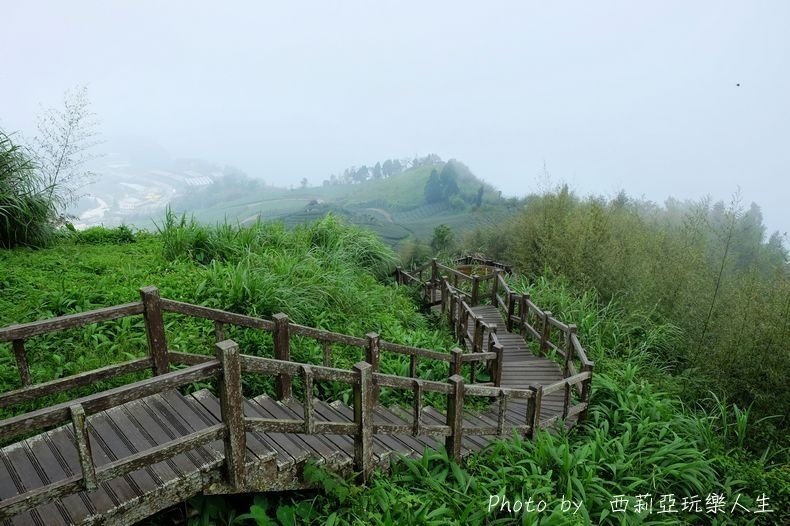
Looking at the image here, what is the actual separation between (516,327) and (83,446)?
801 centimetres

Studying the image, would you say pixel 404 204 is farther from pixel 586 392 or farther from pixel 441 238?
pixel 586 392

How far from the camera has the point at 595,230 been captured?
428 inches

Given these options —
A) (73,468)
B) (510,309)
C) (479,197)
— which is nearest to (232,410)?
(73,468)

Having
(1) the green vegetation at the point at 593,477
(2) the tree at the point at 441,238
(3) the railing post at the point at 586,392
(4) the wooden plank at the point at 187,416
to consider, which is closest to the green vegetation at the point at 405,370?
(1) the green vegetation at the point at 593,477

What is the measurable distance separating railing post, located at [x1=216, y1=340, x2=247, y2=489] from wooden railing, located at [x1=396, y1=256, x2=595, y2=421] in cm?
315

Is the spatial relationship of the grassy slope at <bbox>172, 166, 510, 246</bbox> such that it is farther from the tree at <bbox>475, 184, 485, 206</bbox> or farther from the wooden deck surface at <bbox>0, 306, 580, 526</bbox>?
the wooden deck surface at <bbox>0, 306, 580, 526</bbox>

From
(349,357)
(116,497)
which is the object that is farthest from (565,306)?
(116,497)

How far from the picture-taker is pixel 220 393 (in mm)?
2893

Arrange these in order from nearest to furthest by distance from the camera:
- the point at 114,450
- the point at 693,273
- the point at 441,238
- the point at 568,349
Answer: the point at 114,450, the point at 568,349, the point at 693,273, the point at 441,238

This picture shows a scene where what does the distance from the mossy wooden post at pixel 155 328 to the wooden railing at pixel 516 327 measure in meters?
3.64

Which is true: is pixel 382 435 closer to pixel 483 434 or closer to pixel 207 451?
pixel 483 434

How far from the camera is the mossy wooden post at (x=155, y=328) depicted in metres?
3.66

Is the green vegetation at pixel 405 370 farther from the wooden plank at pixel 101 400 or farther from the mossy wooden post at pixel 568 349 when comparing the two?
the wooden plank at pixel 101 400

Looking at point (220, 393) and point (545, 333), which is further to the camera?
point (545, 333)
